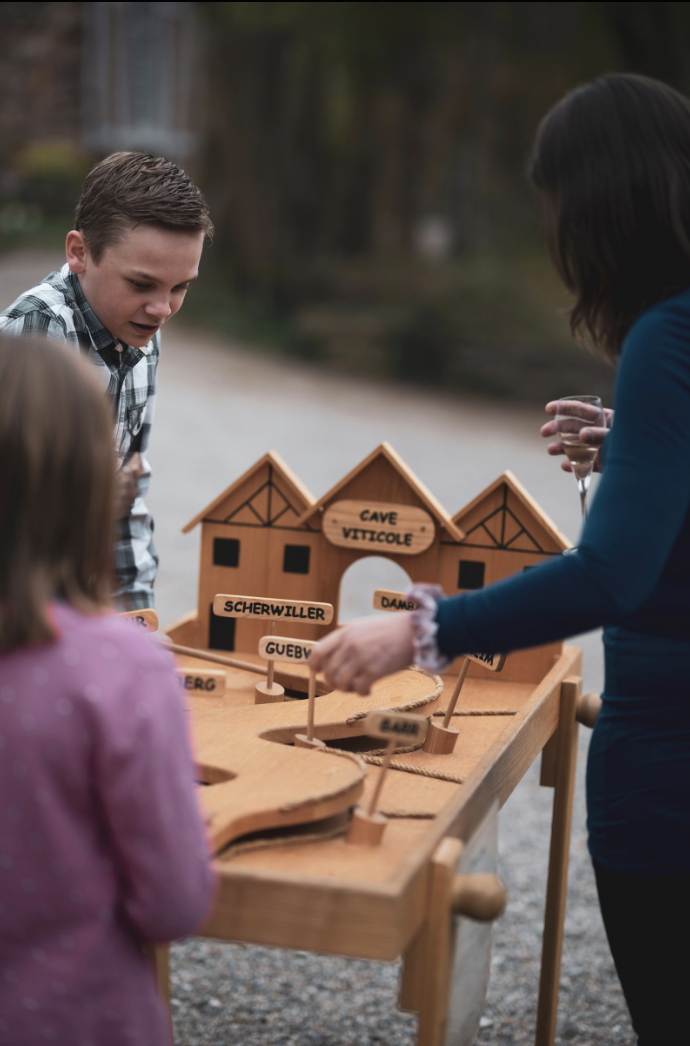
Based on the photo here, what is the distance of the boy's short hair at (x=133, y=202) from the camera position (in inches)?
66.8

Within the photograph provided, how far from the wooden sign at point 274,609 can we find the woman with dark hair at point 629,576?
1.43 ft

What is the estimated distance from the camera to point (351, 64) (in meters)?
12.4

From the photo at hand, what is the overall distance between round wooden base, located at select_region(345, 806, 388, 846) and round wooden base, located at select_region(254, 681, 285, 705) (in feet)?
1.63

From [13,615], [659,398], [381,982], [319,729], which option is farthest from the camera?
[381,982]

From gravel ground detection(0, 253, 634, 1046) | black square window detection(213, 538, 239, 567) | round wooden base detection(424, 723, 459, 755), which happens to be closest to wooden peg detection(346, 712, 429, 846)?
round wooden base detection(424, 723, 459, 755)

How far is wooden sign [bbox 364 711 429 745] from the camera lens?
1.17 metres

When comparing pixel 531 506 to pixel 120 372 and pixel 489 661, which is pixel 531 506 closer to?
pixel 489 661

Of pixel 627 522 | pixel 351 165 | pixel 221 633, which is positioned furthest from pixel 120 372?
pixel 351 165

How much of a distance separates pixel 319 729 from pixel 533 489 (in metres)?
6.22

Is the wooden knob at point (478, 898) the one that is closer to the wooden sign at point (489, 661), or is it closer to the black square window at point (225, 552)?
the wooden sign at point (489, 661)

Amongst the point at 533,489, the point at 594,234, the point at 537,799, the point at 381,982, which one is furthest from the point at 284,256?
the point at 594,234

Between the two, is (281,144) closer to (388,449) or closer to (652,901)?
(388,449)

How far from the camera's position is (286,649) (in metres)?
1.44

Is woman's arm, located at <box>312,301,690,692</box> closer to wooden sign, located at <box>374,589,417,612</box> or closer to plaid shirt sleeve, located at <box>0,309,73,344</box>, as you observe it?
wooden sign, located at <box>374,589,417,612</box>
